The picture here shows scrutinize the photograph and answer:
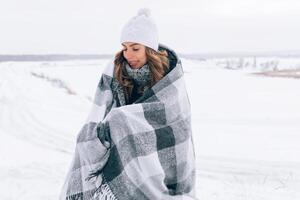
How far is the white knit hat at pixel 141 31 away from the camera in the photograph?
218 cm

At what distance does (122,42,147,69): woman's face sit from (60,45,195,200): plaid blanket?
14 cm

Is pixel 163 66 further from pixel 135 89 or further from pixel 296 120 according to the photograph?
pixel 296 120

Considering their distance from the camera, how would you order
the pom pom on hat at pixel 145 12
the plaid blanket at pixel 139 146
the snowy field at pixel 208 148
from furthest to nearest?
the snowy field at pixel 208 148 < the pom pom on hat at pixel 145 12 < the plaid blanket at pixel 139 146

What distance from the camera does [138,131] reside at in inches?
82.5

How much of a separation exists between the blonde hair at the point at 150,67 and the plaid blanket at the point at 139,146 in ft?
0.14

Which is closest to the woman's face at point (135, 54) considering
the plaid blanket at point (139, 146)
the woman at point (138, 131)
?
the woman at point (138, 131)

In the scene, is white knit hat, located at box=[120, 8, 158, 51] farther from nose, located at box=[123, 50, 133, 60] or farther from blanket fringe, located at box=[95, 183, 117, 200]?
blanket fringe, located at box=[95, 183, 117, 200]

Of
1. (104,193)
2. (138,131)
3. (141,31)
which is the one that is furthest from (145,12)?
(104,193)

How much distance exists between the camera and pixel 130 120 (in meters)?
2.08

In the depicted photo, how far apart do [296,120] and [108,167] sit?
11.5m

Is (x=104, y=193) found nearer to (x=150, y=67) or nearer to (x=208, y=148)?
(x=150, y=67)

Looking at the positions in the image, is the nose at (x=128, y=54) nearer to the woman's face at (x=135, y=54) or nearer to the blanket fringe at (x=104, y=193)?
the woman's face at (x=135, y=54)

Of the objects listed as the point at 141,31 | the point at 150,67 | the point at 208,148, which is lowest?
the point at 208,148

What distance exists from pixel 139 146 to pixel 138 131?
0.07 metres
